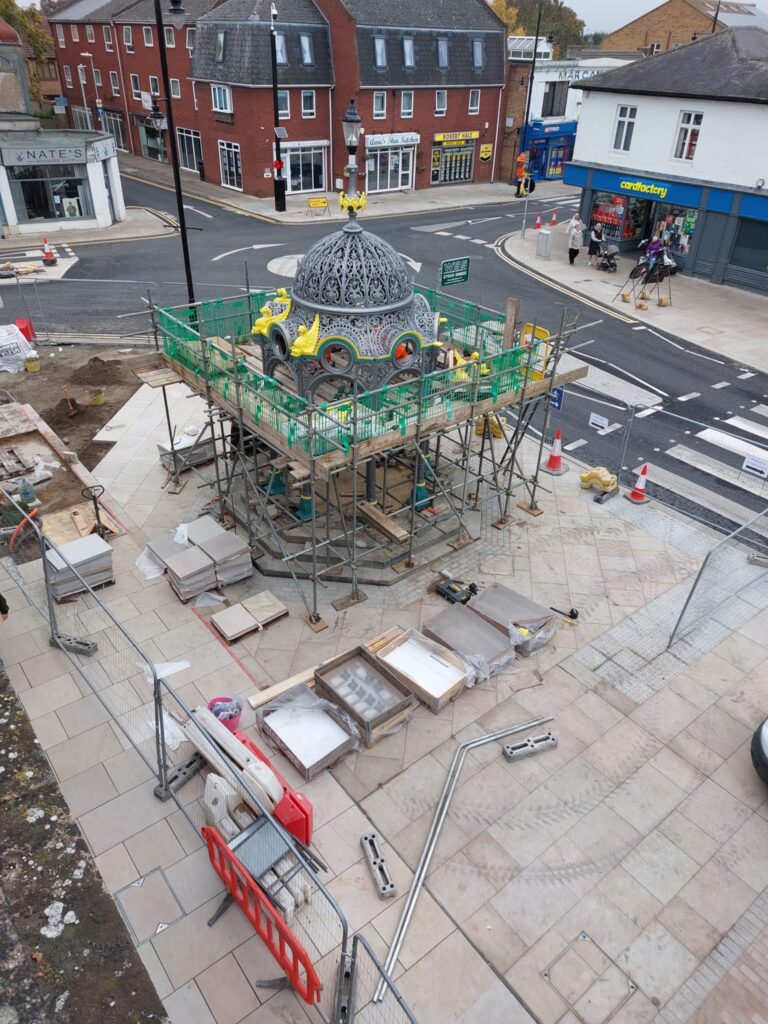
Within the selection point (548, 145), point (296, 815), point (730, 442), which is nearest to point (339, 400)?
point (296, 815)

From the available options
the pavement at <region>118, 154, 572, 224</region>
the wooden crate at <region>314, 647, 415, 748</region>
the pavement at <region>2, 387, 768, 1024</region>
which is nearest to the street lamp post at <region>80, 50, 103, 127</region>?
the pavement at <region>118, 154, 572, 224</region>

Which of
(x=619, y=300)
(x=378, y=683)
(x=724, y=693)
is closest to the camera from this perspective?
(x=378, y=683)

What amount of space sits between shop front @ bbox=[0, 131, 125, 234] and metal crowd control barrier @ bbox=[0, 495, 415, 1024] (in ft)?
86.9

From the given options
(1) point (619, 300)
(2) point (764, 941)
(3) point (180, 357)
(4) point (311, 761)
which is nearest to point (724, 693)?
(2) point (764, 941)

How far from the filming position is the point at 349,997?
7.06m

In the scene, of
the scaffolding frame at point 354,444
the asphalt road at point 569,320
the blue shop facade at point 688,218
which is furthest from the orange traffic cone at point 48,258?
the blue shop facade at point 688,218

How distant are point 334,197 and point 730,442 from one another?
3335cm

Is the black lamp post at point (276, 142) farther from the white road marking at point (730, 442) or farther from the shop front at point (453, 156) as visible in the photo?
the white road marking at point (730, 442)

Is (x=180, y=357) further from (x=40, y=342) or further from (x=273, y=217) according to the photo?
(x=273, y=217)

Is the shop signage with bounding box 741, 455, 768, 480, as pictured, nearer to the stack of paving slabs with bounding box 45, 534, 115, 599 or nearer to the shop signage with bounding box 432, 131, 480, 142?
the stack of paving slabs with bounding box 45, 534, 115, 599

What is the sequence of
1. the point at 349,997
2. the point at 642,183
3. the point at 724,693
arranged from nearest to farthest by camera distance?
1. the point at 349,997
2. the point at 724,693
3. the point at 642,183

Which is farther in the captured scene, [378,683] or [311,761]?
[378,683]

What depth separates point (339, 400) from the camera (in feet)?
40.7

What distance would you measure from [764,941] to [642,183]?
32358mm
